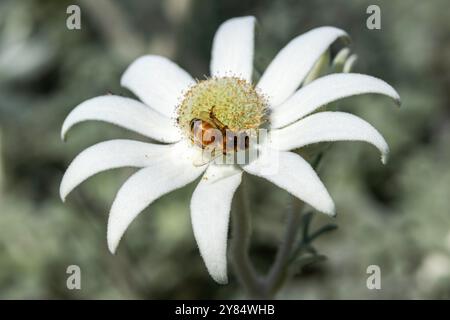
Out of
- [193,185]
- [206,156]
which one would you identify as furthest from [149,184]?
[193,185]

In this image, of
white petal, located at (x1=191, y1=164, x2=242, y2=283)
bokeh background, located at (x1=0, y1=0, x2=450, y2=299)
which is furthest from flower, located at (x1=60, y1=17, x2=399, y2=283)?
bokeh background, located at (x1=0, y1=0, x2=450, y2=299)

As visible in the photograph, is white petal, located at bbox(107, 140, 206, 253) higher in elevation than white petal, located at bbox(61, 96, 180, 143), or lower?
lower

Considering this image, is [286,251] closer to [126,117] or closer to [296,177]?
[296,177]

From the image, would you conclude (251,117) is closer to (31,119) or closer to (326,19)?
(31,119)

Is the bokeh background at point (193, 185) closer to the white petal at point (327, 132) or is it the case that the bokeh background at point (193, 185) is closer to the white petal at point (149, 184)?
the white petal at point (327, 132)

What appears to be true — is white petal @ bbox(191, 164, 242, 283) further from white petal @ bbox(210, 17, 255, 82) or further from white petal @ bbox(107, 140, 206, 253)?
white petal @ bbox(210, 17, 255, 82)

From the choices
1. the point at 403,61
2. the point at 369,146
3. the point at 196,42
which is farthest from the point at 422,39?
the point at 196,42
